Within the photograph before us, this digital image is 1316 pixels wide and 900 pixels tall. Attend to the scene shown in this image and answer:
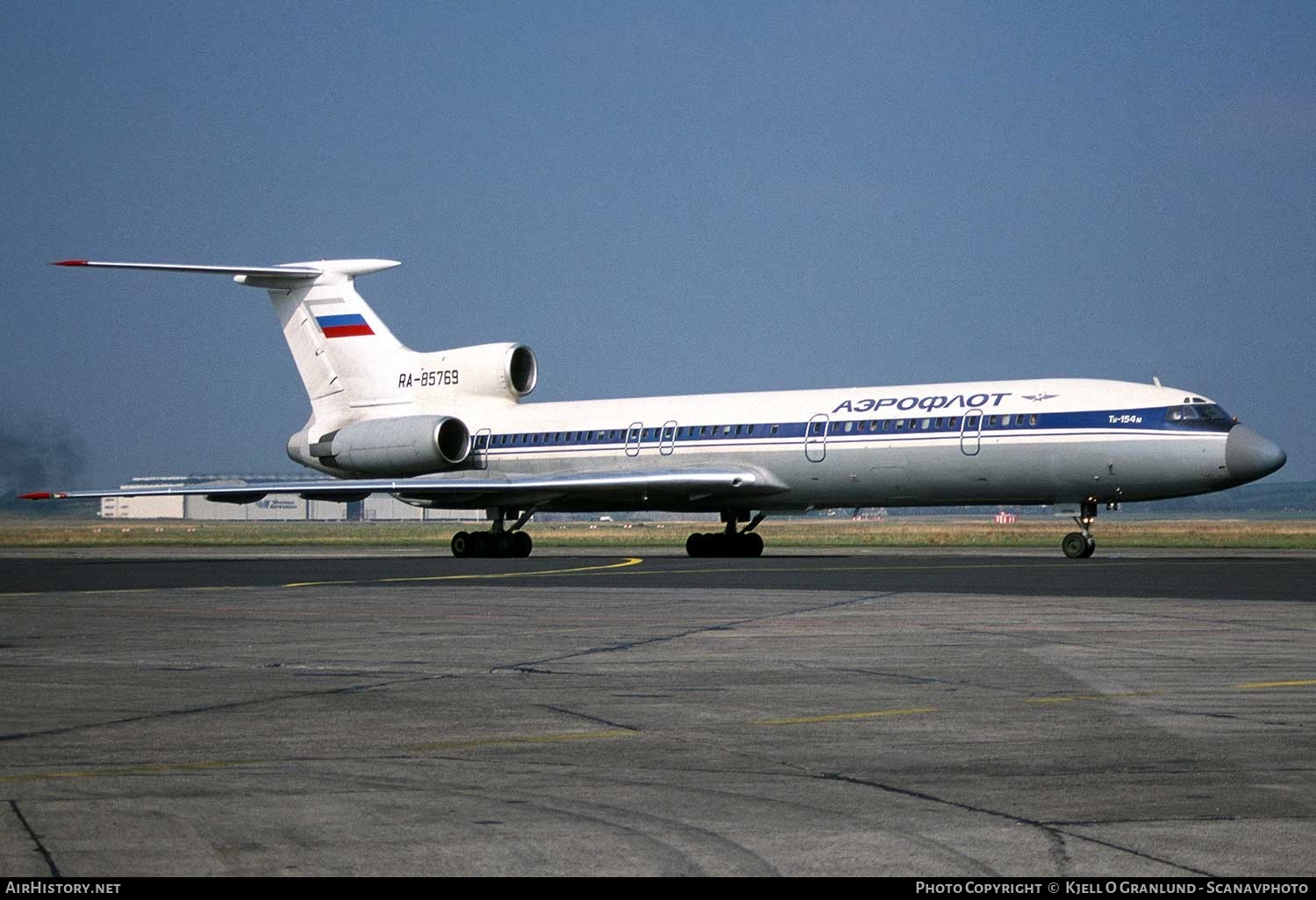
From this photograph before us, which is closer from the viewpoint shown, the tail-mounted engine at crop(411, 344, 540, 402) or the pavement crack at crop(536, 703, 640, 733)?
the pavement crack at crop(536, 703, 640, 733)

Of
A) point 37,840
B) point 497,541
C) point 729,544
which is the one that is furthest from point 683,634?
point 497,541

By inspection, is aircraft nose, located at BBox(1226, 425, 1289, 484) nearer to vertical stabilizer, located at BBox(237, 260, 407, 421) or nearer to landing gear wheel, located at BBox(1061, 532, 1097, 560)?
landing gear wheel, located at BBox(1061, 532, 1097, 560)

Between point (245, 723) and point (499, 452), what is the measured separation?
3042 cm

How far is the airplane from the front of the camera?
29828mm

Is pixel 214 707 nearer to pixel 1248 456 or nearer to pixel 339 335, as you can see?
pixel 1248 456

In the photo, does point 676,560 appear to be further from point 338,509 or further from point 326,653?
point 338,509

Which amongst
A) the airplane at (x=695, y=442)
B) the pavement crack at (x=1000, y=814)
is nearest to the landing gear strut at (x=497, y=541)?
the airplane at (x=695, y=442)

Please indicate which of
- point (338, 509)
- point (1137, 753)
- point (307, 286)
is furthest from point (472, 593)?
point (338, 509)

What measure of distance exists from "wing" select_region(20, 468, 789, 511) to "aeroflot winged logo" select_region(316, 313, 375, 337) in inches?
200

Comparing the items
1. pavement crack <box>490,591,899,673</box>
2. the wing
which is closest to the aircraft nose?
the wing

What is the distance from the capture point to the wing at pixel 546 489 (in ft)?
111

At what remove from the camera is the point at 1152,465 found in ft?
96.4

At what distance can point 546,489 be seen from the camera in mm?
35688

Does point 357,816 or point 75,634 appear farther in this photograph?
point 75,634
